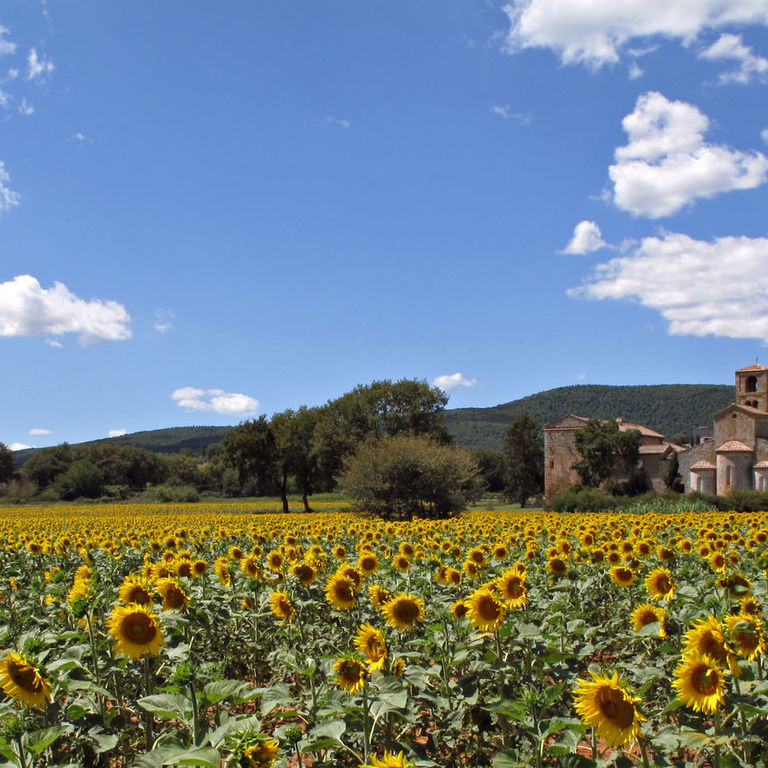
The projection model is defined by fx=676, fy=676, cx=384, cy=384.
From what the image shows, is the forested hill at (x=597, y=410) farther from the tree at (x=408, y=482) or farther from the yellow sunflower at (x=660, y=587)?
the yellow sunflower at (x=660, y=587)

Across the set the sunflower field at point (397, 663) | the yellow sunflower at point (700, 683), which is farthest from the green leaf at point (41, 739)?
the yellow sunflower at point (700, 683)

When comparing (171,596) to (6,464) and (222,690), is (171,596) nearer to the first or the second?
(222,690)

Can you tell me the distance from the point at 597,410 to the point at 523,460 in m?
69.8

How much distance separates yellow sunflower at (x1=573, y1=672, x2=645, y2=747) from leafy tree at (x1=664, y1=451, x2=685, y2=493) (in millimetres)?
54398

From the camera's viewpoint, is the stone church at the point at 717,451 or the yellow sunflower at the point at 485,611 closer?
the yellow sunflower at the point at 485,611

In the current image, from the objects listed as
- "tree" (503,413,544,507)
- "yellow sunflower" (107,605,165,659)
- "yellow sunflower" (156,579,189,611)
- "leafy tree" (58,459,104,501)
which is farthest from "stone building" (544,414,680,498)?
"yellow sunflower" (107,605,165,659)

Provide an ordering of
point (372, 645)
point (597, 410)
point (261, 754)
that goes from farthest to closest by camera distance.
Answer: point (597, 410) → point (372, 645) → point (261, 754)

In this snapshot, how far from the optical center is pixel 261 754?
2.15 meters

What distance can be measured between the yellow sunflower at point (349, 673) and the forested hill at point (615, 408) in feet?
385

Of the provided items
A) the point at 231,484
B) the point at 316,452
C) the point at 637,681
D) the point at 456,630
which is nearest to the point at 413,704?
the point at 456,630

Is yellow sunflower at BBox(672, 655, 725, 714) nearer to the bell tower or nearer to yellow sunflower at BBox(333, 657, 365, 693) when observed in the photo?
yellow sunflower at BBox(333, 657, 365, 693)

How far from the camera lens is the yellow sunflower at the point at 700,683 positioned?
2441mm

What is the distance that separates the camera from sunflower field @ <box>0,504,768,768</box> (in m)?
2.50

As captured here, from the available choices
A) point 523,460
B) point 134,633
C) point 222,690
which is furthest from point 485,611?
point 523,460
